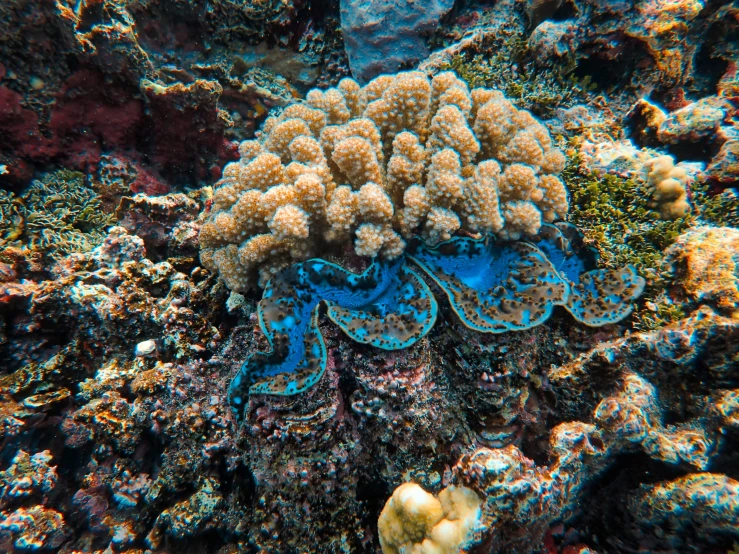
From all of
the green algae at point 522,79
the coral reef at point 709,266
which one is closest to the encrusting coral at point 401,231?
the coral reef at point 709,266

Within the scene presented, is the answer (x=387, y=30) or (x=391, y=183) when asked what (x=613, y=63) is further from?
(x=391, y=183)

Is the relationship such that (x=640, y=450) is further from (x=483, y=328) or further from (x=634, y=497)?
(x=483, y=328)

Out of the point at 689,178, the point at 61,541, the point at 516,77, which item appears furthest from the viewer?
the point at 516,77

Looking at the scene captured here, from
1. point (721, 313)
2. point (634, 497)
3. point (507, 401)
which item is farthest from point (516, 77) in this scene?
point (634, 497)

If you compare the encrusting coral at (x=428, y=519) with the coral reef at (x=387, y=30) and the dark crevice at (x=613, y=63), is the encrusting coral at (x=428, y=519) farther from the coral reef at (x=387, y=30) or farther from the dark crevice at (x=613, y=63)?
the coral reef at (x=387, y=30)

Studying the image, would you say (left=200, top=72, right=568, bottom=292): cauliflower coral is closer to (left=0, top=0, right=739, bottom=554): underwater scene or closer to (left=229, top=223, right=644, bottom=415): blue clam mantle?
(left=0, top=0, right=739, bottom=554): underwater scene

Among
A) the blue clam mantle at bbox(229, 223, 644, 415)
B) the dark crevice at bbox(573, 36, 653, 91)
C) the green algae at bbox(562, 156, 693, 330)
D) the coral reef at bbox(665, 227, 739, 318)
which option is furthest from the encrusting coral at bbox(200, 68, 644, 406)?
the dark crevice at bbox(573, 36, 653, 91)

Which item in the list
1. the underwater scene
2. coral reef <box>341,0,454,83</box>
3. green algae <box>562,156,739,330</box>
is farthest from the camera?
coral reef <box>341,0,454,83</box>
